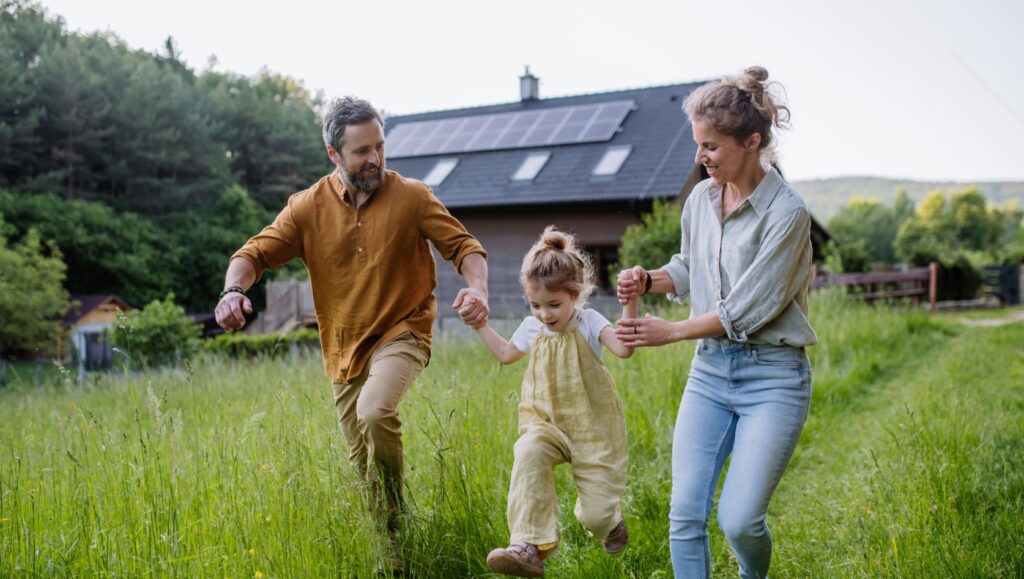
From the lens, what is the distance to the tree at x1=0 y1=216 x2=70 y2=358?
101 feet

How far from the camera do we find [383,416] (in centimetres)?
387

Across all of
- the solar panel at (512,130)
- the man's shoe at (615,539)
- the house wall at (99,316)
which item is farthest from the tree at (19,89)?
the man's shoe at (615,539)

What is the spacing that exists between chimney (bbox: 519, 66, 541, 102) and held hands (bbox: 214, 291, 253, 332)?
29024 millimetres

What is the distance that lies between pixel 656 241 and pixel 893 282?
12.6 metres

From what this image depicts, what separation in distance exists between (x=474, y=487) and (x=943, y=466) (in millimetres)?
2330

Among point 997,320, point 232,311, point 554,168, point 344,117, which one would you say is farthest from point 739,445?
point 554,168

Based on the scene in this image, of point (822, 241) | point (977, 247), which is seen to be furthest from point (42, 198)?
point (977, 247)

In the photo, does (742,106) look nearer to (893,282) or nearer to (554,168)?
(554,168)

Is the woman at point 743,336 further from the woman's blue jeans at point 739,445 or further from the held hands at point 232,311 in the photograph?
the held hands at point 232,311

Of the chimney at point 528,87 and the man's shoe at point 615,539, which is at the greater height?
the chimney at point 528,87

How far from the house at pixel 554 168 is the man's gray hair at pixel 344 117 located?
1794 cm

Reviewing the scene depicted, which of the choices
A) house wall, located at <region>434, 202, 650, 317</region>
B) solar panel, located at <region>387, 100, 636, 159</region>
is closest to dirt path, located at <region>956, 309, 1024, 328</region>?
house wall, located at <region>434, 202, 650, 317</region>

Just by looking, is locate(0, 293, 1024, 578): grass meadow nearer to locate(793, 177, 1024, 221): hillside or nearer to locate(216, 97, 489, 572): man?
locate(216, 97, 489, 572): man

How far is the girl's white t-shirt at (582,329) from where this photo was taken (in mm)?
3576
